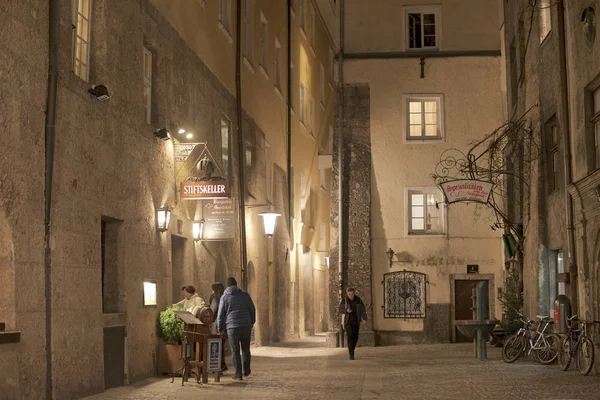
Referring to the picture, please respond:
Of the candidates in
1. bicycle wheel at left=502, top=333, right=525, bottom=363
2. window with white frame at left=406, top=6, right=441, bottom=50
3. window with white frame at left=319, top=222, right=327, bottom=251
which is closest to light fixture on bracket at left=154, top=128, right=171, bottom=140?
bicycle wheel at left=502, top=333, right=525, bottom=363

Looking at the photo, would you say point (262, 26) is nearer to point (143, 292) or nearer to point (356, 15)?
point (356, 15)

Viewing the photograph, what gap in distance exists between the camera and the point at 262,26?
29281 mm

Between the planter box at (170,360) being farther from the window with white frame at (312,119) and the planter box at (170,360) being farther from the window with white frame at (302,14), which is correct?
the window with white frame at (312,119)

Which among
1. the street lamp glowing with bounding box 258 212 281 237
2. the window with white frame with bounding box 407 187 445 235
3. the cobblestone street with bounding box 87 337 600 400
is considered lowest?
the cobblestone street with bounding box 87 337 600 400

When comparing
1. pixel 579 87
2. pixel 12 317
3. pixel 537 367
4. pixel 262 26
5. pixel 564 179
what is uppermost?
pixel 262 26

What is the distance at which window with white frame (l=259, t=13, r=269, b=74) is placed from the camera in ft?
94.6

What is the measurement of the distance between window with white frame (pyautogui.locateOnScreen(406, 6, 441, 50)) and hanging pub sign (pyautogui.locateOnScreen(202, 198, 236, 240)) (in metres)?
13.5

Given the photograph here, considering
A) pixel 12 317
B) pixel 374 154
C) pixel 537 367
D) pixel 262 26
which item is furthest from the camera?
pixel 374 154

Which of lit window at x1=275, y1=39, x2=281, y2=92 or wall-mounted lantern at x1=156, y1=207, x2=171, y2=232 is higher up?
lit window at x1=275, y1=39, x2=281, y2=92

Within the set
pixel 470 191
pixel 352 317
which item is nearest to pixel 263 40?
pixel 470 191

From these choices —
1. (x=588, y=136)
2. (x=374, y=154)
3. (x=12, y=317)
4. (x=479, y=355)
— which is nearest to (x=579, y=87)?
(x=588, y=136)

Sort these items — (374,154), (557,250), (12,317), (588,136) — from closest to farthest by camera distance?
(12,317) < (588,136) < (557,250) < (374,154)

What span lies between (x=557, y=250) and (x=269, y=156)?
10497mm

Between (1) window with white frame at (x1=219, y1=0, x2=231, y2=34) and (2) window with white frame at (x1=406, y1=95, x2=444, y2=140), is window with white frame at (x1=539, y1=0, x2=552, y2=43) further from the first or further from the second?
(2) window with white frame at (x1=406, y1=95, x2=444, y2=140)
